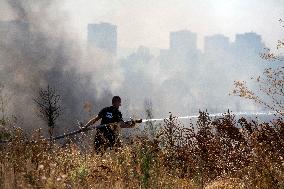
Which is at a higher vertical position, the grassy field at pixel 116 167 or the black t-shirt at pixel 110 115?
the black t-shirt at pixel 110 115

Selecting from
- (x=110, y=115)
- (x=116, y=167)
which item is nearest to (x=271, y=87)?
(x=110, y=115)

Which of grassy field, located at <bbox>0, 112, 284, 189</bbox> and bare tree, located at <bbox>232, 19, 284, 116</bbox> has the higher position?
bare tree, located at <bbox>232, 19, 284, 116</bbox>

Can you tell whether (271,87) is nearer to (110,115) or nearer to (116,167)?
(110,115)

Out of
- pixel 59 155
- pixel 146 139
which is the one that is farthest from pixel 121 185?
pixel 59 155

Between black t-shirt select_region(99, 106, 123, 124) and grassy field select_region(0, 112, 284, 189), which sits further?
black t-shirt select_region(99, 106, 123, 124)

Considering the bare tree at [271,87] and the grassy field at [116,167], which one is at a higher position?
the bare tree at [271,87]

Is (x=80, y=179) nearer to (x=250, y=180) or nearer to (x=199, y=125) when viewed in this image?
(x=250, y=180)

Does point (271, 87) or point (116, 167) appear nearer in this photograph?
point (116, 167)

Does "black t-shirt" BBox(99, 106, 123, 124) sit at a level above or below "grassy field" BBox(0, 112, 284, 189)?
above

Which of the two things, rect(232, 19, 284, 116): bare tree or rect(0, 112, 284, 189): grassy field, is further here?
rect(232, 19, 284, 116): bare tree

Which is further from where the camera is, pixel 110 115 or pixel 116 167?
pixel 110 115

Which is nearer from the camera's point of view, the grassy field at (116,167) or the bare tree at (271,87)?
the grassy field at (116,167)

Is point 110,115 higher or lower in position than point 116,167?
higher

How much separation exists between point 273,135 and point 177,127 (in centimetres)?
289
